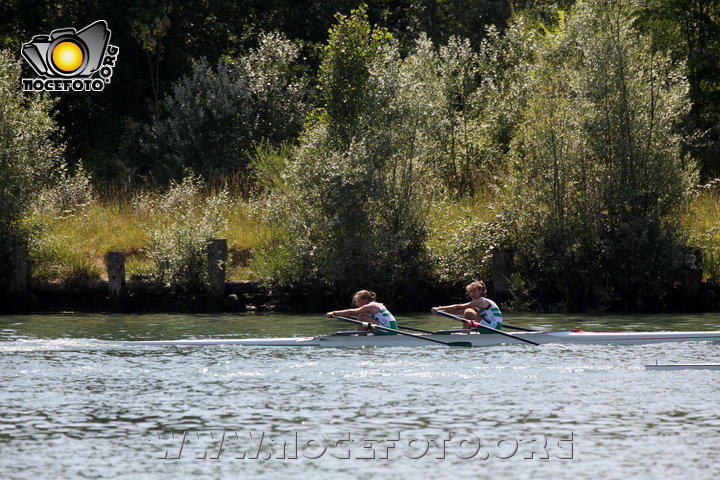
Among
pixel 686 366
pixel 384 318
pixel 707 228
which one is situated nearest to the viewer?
pixel 686 366

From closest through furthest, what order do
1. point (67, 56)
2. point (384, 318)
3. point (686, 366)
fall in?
1. point (686, 366)
2. point (384, 318)
3. point (67, 56)

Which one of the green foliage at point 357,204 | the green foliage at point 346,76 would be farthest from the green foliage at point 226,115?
the green foliage at point 357,204

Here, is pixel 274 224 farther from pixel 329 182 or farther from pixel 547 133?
pixel 547 133

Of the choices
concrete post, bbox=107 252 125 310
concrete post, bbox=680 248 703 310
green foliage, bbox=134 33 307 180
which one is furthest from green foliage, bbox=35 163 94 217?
concrete post, bbox=680 248 703 310

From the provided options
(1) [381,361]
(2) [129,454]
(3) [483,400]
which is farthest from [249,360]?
(2) [129,454]

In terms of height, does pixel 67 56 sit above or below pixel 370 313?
above

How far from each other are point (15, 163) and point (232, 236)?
622 cm

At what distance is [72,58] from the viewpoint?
119 ft

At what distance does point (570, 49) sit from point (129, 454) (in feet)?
72.6

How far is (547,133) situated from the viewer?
28.0m

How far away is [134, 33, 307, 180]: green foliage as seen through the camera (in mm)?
39094

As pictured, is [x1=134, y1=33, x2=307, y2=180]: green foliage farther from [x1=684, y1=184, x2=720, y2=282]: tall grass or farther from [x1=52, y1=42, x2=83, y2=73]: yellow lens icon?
[x1=684, y1=184, x2=720, y2=282]: tall grass

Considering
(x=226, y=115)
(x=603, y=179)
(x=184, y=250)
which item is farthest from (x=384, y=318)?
(x=226, y=115)

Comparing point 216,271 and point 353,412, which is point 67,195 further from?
point 353,412
